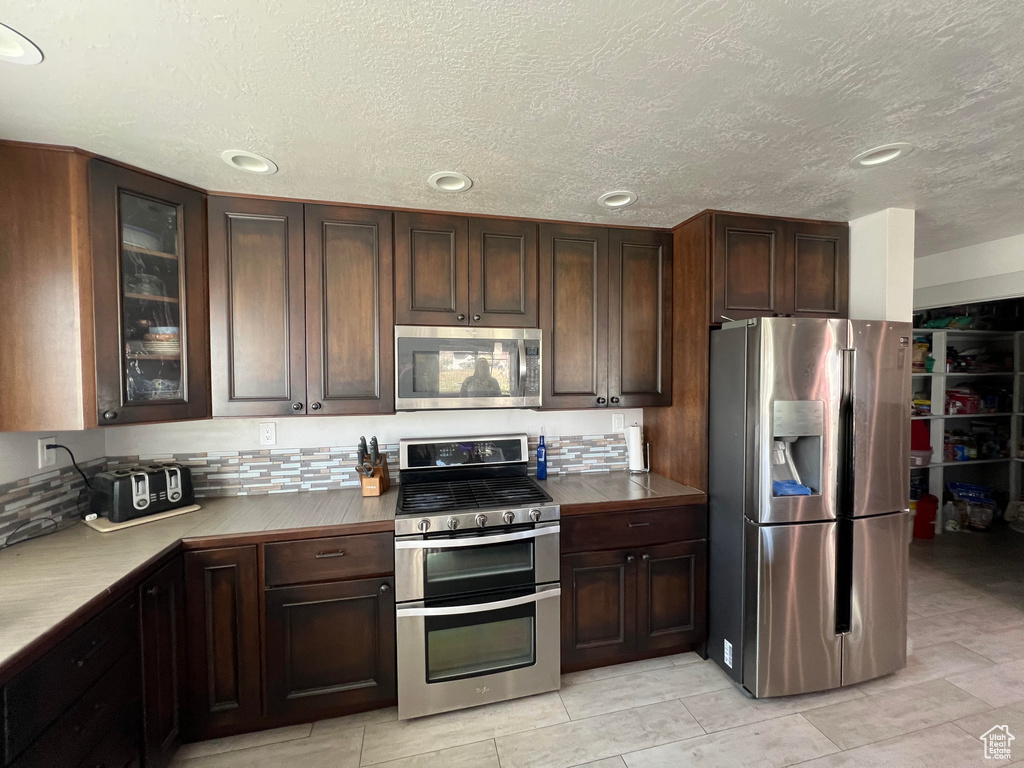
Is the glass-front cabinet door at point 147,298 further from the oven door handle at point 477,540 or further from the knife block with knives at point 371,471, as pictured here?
the oven door handle at point 477,540

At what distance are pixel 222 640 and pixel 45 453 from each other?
1052 mm

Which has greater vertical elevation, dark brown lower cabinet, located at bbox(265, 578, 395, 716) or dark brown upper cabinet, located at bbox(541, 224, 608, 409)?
dark brown upper cabinet, located at bbox(541, 224, 608, 409)

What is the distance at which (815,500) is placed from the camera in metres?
1.88

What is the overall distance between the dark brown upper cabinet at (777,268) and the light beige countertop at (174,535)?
1.06m

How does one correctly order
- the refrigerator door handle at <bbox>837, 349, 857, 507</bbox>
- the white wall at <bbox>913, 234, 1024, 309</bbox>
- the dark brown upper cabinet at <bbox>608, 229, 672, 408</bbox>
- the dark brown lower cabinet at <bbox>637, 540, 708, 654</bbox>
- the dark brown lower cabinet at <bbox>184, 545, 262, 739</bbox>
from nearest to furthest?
the dark brown lower cabinet at <bbox>184, 545, 262, 739</bbox>, the refrigerator door handle at <bbox>837, 349, 857, 507</bbox>, the dark brown lower cabinet at <bbox>637, 540, 708, 654</bbox>, the dark brown upper cabinet at <bbox>608, 229, 672, 408</bbox>, the white wall at <bbox>913, 234, 1024, 309</bbox>

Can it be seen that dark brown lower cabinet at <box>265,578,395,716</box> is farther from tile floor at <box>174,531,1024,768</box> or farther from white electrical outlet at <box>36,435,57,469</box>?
white electrical outlet at <box>36,435,57,469</box>

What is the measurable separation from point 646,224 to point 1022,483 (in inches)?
198

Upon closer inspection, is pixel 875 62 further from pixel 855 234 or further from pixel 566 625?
pixel 566 625

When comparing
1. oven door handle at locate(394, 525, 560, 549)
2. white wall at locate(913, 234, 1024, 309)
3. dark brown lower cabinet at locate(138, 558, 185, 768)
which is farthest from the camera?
white wall at locate(913, 234, 1024, 309)

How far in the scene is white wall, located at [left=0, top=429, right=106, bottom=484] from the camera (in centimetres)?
155

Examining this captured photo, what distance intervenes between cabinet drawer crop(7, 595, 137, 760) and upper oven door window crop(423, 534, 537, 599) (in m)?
0.99

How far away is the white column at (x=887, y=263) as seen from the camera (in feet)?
6.97

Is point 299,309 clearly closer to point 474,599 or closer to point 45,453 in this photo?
point 45,453

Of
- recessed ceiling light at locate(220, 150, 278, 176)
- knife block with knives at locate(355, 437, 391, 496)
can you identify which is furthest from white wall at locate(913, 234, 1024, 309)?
recessed ceiling light at locate(220, 150, 278, 176)
